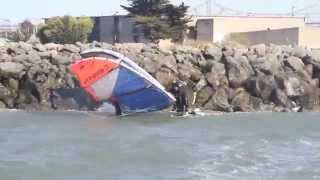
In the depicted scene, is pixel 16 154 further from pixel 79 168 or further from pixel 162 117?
pixel 162 117

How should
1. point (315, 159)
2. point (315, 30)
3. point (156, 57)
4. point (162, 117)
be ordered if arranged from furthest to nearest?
point (315, 30)
point (156, 57)
point (162, 117)
point (315, 159)

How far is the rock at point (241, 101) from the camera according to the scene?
3456 centimetres

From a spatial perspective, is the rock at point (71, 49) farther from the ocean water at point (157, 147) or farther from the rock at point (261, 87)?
the rock at point (261, 87)

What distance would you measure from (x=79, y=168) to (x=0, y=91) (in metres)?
18.3

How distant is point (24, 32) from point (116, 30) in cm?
Result: 1039

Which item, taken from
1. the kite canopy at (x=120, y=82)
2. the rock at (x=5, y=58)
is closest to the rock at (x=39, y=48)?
the rock at (x=5, y=58)

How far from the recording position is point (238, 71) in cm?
3644

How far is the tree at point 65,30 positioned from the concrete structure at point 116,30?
1.72 meters

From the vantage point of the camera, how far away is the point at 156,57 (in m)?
37.6

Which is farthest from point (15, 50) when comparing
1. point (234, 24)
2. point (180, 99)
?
point (234, 24)

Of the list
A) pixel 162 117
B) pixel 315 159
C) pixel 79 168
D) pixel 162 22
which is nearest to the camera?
pixel 79 168

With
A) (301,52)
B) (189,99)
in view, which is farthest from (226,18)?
(189,99)

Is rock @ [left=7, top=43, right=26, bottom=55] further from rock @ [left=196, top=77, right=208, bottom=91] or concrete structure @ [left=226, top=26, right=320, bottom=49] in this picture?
concrete structure @ [left=226, top=26, right=320, bottom=49]

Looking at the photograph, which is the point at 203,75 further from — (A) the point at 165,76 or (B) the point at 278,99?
(B) the point at 278,99
